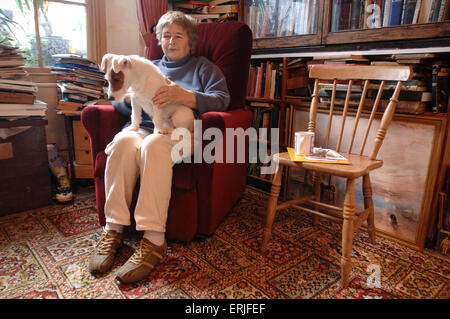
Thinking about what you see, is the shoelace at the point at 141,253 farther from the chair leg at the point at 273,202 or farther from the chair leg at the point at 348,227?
the chair leg at the point at 348,227

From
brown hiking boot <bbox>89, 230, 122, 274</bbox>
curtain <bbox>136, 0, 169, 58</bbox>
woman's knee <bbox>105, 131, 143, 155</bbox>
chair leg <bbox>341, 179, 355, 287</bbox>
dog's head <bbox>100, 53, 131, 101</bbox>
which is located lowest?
brown hiking boot <bbox>89, 230, 122, 274</bbox>

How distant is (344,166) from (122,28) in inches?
88.2

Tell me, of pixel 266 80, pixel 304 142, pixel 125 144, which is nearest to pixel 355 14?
pixel 266 80

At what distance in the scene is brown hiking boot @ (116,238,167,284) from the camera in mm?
1267

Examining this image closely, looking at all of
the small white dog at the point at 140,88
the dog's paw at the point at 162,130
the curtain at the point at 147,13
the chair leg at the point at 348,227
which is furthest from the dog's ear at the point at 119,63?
the curtain at the point at 147,13

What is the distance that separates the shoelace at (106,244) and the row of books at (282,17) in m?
1.67

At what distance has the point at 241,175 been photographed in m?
2.05

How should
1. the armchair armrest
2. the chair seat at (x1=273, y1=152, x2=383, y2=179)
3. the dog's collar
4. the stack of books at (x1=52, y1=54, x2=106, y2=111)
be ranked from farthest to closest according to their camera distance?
the stack of books at (x1=52, y1=54, x2=106, y2=111)
the dog's collar
the armchair armrest
the chair seat at (x1=273, y1=152, x2=383, y2=179)

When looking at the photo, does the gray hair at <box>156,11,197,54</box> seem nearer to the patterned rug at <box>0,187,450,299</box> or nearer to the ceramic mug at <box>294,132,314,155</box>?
the ceramic mug at <box>294,132,314,155</box>

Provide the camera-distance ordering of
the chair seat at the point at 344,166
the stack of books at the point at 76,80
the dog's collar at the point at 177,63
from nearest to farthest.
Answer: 1. the chair seat at the point at 344,166
2. the dog's collar at the point at 177,63
3. the stack of books at the point at 76,80

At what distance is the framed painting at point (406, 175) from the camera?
155 centimetres

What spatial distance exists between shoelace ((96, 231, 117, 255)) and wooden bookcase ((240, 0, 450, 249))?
125 centimetres

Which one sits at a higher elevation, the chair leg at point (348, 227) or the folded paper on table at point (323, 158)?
the folded paper on table at point (323, 158)

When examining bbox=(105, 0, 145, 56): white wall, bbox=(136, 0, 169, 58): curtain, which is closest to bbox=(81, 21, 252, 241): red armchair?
bbox=(136, 0, 169, 58): curtain
